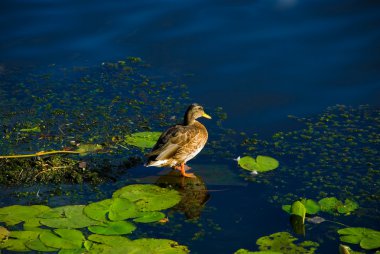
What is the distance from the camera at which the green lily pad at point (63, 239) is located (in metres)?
5.06

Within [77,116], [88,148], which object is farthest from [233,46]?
[88,148]

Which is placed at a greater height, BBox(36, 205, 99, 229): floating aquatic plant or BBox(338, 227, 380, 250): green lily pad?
BBox(338, 227, 380, 250): green lily pad

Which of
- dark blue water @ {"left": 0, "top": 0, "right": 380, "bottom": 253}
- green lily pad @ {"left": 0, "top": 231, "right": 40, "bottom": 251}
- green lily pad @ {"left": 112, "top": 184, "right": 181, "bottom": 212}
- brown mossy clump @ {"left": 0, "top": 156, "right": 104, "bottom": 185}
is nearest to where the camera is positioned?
green lily pad @ {"left": 0, "top": 231, "right": 40, "bottom": 251}

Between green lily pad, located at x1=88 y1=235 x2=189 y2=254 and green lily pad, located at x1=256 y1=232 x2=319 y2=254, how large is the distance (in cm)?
62

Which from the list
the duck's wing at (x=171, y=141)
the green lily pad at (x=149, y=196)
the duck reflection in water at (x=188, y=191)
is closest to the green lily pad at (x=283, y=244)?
the duck reflection in water at (x=188, y=191)

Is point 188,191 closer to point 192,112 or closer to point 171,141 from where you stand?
point 171,141

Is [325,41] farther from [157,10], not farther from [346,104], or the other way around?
[157,10]

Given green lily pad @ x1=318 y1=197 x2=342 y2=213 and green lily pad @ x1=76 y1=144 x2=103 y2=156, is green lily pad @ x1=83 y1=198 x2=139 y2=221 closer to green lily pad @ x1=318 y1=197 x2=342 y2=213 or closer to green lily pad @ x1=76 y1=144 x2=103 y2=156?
green lily pad @ x1=76 y1=144 x2=103 y2=156

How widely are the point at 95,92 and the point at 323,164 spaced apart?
9.95 feet

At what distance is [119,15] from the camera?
32.3ft

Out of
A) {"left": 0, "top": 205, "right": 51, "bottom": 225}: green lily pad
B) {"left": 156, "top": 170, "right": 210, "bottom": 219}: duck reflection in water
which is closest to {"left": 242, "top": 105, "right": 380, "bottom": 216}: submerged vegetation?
{"left": 156, "top": 170, "right": 210, "bottom": 219}: duck reflection in water

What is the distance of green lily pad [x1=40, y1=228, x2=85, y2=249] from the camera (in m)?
5.06

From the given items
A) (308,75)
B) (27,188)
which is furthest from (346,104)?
(27,188)

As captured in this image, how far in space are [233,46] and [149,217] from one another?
3.95 metres
